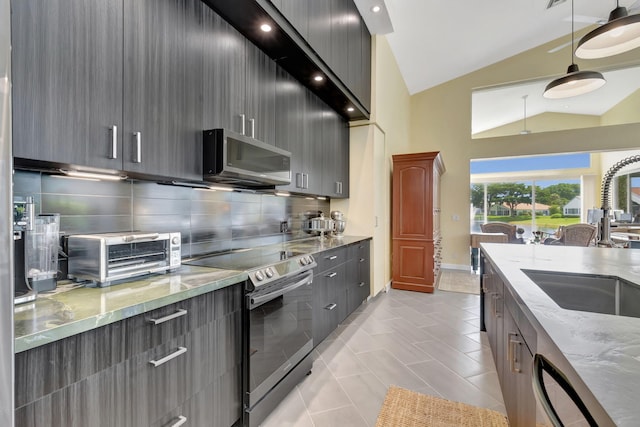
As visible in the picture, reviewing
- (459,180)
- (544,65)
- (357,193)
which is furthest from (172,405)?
(544,65)

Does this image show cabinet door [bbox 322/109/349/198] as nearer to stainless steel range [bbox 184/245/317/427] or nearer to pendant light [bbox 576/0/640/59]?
stainless steel range [bbox 184/245/317/427]

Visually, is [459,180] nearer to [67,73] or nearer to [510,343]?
[510,343]

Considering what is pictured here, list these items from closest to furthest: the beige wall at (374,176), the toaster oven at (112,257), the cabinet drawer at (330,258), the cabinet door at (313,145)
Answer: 1. the toaster oven at (112,257)
2. the cabinet drawer at (330,258)
3. the cabinet door at (313,145)
4. the beige wall at (374,176)

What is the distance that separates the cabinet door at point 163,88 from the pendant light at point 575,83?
3.32 metres

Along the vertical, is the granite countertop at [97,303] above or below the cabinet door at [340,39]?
below

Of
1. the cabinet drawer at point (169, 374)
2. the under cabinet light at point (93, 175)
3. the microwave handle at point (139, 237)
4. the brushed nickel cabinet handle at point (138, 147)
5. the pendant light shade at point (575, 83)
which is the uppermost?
the pendant light shade at point (575, 83)

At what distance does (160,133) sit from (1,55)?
0.88 meters

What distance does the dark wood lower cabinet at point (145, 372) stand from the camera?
827mm

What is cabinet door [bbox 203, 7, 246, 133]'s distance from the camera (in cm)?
177

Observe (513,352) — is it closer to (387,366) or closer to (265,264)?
(387,366)

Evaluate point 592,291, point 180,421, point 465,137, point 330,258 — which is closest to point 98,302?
point 180,421

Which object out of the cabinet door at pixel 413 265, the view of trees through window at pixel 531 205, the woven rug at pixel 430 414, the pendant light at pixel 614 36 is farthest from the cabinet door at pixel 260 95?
the view of trees through window at pixel 531 205

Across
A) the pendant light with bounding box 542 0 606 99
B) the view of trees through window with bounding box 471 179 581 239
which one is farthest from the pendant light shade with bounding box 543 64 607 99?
the view of trees through window with bounding box 471 179 581 239

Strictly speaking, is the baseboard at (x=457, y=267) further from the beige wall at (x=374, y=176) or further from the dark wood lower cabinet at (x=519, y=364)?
→ the dark wood lower cabinet at (x=519, y=364)
